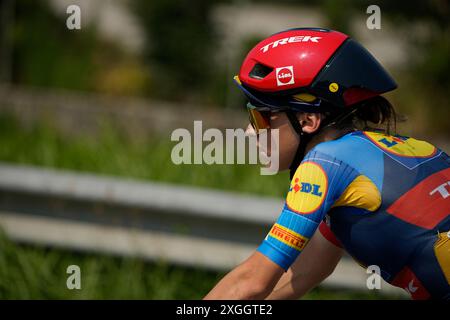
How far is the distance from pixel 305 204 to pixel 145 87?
10.8m

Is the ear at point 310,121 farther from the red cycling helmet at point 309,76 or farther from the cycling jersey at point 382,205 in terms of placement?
the cycling jersey at point 382,205

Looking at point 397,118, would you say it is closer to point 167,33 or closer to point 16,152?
point 16,152

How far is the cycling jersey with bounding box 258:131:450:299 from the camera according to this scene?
7.77 ft

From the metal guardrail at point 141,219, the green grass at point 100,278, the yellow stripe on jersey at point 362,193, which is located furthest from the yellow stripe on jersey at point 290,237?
the green grass at point 100,278

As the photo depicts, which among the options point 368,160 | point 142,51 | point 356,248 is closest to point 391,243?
point 356,248

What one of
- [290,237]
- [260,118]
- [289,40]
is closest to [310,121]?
[260,118]

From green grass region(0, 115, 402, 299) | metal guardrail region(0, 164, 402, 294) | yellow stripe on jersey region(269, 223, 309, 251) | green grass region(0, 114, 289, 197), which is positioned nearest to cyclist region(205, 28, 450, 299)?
yellow stripe on jersey region(269, 223, 309, 251)

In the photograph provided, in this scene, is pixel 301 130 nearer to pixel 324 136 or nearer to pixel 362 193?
pixel 324 136

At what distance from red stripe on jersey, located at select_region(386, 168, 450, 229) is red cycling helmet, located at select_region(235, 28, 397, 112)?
0.39 metres

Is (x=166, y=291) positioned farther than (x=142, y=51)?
No

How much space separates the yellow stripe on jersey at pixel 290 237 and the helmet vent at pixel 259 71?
0.60 meters

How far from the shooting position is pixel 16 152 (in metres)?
6.36
